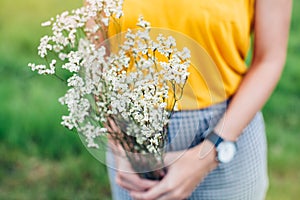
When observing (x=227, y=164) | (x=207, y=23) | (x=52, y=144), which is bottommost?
(x=227, y=164)

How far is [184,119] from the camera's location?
4.60ft

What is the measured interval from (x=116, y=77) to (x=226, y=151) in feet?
1.63

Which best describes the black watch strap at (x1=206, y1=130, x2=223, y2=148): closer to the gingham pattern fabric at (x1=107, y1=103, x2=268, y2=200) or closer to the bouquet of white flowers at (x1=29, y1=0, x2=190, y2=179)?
the gingham pattern fabric at (x1=107, y1=103, x2=268, y2=200)

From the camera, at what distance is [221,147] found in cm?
139

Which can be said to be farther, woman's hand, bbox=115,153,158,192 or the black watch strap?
the black watch strap

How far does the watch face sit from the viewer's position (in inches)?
55.0

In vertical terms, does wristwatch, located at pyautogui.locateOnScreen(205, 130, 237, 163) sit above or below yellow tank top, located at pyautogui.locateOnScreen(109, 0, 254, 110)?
below

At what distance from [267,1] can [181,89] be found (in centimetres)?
41

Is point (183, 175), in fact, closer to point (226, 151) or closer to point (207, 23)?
point (226, 151)

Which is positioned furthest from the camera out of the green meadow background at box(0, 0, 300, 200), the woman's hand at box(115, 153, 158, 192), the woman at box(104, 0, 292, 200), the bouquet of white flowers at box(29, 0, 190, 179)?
the green meadow background at box(0, 0, 300, 200)

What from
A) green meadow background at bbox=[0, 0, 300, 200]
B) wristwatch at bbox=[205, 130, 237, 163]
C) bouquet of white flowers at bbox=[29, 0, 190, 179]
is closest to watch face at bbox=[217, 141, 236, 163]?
wristwatch at bbox=[205, 130, 237, 163]

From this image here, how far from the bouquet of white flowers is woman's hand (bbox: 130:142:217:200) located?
0.22 m

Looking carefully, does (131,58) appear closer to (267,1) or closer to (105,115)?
(105,115)

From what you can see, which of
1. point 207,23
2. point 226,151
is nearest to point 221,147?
point 226,151
